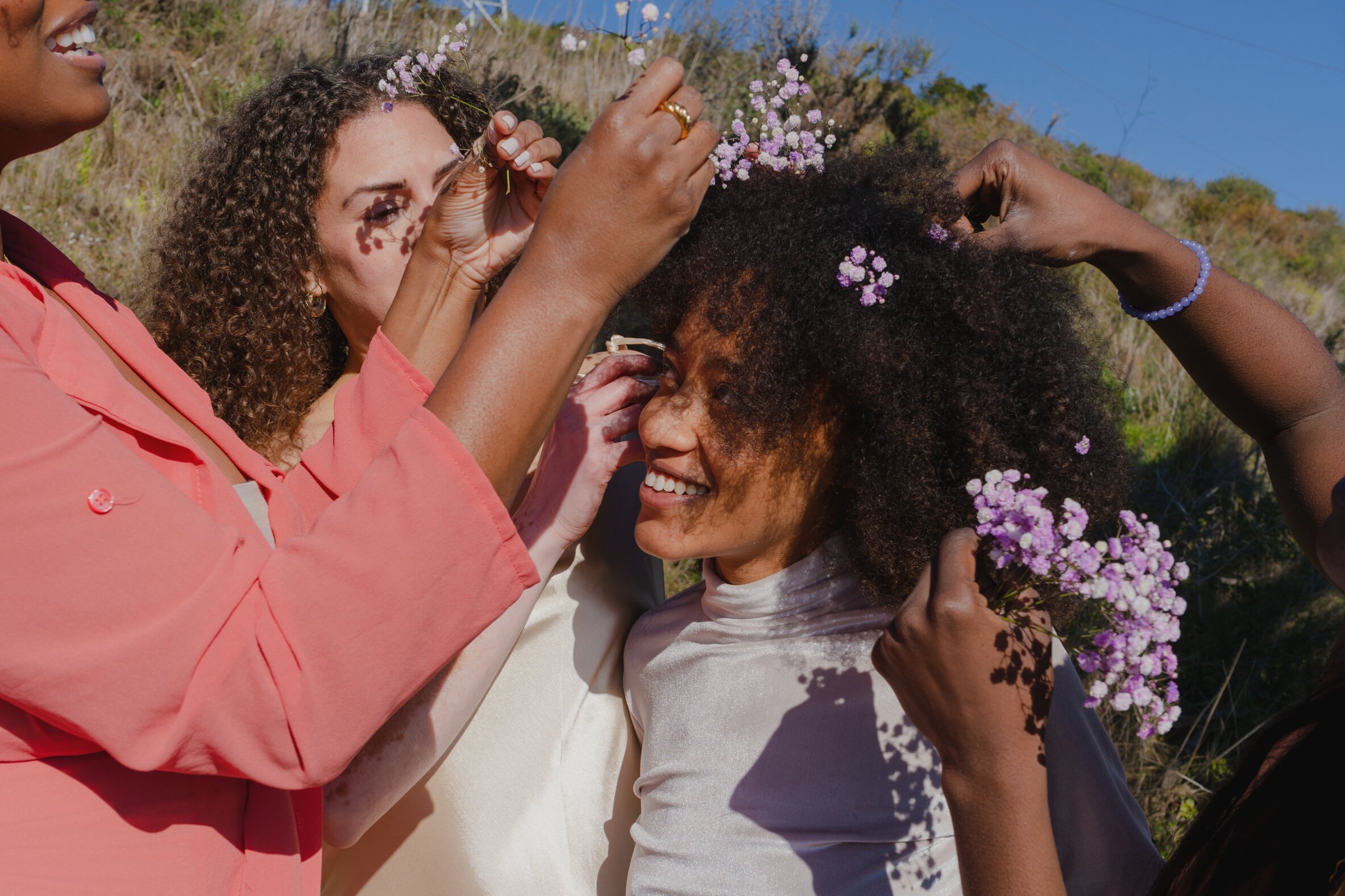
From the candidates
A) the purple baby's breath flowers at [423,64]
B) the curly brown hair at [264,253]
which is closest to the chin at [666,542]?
the purple baby's breath flowers at [423,64]

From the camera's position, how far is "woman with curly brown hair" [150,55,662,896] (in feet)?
6.84

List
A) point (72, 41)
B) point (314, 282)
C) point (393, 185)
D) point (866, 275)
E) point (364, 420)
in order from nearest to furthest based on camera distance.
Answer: point (72, 41) → point (866, 275) → point (364, 420) → point (393, 185) → point (314, 282)

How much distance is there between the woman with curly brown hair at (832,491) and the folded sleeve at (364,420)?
1.66ft

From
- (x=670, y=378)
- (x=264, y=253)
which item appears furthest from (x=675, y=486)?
(x=264, y=253)

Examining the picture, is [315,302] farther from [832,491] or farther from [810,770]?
[810,770]

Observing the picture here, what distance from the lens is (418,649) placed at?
129cm

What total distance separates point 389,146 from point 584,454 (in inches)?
47.7

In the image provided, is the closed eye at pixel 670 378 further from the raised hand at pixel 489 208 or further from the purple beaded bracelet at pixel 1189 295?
the purple beaded bracelet at pixel 1189 295

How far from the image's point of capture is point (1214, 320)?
198 centimetres

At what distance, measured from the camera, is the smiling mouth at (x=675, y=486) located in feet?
7.03

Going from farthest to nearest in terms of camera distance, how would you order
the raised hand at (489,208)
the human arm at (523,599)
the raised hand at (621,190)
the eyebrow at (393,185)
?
1. the eyebrow at (393,185)
2. the raised hand at (489,208)
3. the human arm at (523,599)
4. the raised hand at (621,190)

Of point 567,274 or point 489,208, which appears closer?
point 567,274

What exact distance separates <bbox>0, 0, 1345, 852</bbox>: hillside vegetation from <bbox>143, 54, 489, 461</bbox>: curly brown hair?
35.5 inches

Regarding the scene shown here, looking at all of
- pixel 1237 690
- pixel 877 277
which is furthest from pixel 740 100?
pixel 877 277
